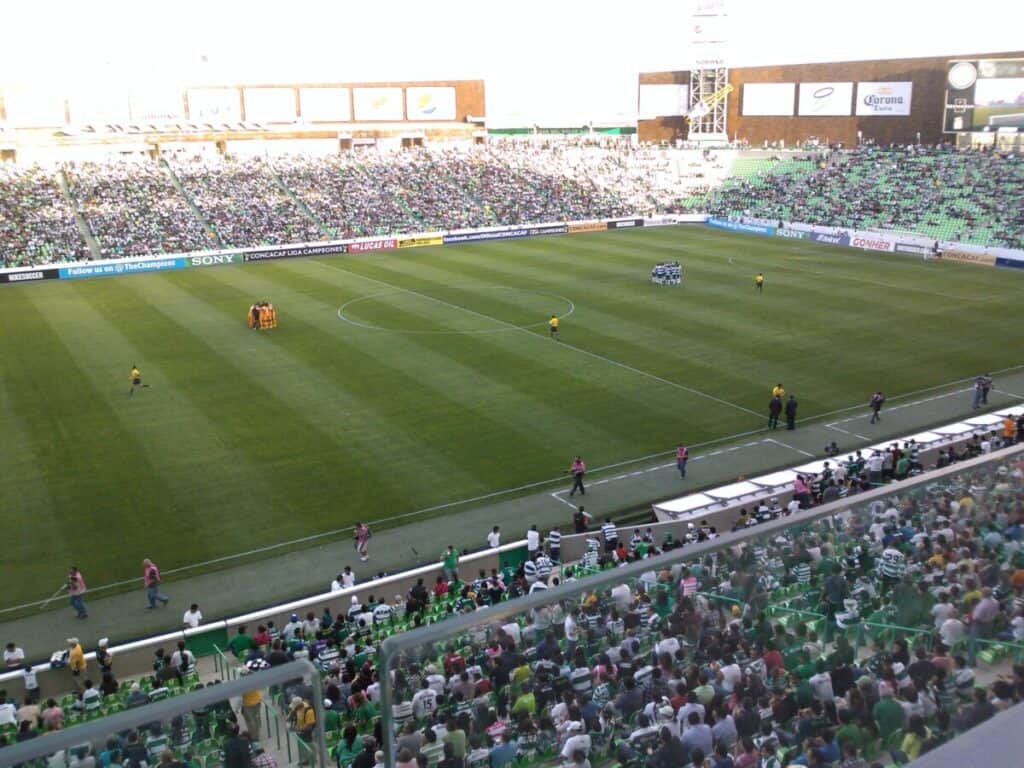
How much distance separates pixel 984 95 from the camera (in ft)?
241

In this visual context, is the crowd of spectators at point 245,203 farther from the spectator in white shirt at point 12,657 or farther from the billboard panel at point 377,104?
the spectator in white shirt at point 12,657

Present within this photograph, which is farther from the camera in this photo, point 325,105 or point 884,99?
point 325,105

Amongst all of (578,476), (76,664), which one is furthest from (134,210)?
(76,664)

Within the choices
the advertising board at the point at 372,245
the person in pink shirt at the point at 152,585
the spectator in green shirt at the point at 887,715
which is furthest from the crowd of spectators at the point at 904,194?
the spectator in green shirt at the point at 887,715

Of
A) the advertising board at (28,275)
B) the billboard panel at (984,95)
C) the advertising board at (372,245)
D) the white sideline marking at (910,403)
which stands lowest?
the white sideline marking at (910,403)

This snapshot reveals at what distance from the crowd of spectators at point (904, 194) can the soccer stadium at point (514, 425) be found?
0.43 meters

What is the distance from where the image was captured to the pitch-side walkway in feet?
60.8

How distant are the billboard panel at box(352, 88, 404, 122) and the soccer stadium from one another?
32 centimetres

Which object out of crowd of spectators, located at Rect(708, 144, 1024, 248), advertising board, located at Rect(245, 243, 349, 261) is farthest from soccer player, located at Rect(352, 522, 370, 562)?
crowd of spectators, located at Rect(708, 144, 1024, 248)

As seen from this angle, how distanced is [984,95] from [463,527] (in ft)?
228

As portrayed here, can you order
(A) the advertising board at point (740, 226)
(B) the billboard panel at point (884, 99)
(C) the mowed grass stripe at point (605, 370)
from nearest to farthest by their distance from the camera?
(C) the mowed grass stripe at point (605, 370)
(A) the advertising board at point (740, 226)
(B) the billboard panel at point (884, 99)

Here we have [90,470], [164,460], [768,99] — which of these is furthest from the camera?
[768,99]

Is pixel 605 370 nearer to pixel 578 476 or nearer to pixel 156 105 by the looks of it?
pixel 578 476

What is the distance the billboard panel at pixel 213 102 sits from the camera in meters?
94.2
